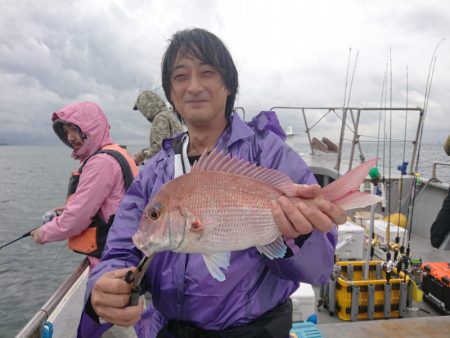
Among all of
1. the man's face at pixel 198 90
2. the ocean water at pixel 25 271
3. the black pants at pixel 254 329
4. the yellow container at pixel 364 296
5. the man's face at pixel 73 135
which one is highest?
the man's face at pixel 198 90

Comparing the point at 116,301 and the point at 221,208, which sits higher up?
the point at 221,208

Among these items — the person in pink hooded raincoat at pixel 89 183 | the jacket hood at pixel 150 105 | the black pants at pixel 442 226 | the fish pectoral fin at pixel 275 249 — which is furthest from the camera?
the jacket hood at pixel 150 105

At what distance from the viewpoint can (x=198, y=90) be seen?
1979 mm

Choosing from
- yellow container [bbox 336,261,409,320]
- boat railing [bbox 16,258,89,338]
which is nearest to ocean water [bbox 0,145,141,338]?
boat railing [bbox 16,258,89,338]

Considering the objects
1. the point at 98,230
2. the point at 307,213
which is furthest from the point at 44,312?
the point at 307,213

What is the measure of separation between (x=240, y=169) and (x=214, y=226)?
1.04ft

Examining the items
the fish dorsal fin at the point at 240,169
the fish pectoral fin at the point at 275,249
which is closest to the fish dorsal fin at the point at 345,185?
the fish dorsal fin at the point at 240,169

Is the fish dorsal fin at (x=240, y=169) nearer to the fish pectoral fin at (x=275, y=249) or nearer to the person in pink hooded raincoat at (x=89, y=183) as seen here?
the fish pectoral fin at (x=275, y=249)

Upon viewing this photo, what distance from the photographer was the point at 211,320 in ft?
5.86

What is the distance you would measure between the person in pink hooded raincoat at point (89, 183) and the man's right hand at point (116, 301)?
187 centimetres

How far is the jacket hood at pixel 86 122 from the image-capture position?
3.69 m

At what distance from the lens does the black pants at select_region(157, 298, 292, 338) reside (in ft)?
5.80

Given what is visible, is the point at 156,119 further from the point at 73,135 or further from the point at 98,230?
the point at 98,230

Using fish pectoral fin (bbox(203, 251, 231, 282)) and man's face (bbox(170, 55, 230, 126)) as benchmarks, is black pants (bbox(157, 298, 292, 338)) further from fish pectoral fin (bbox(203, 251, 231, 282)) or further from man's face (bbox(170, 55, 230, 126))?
man's face (bbox(170, 55, 230, 126))
